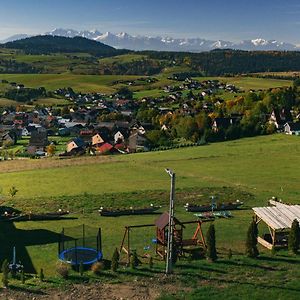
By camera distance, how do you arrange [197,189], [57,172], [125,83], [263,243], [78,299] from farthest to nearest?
[125,83]
[57,172]
[197,189]
[263,243]
[78,299]

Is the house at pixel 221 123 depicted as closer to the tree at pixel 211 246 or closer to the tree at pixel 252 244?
the tree at pixel 252 244

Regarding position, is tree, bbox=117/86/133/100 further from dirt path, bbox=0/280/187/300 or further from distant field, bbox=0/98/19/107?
dirt path, bbox=0/280/187/300

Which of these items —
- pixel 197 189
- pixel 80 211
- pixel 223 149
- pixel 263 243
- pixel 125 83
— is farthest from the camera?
pixel 125 83

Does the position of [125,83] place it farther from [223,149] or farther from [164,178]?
[164,178]

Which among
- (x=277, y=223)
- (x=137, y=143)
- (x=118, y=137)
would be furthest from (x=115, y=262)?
(x=118, y=137)

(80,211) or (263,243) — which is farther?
(80,211)


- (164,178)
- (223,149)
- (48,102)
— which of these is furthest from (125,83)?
(164,178)

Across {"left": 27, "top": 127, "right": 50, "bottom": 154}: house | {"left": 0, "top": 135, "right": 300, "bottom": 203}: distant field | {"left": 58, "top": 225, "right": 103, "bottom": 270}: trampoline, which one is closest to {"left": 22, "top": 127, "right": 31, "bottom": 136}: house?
{"left": 27, "top": 127, "right": 50, "bottom": 154}: house
